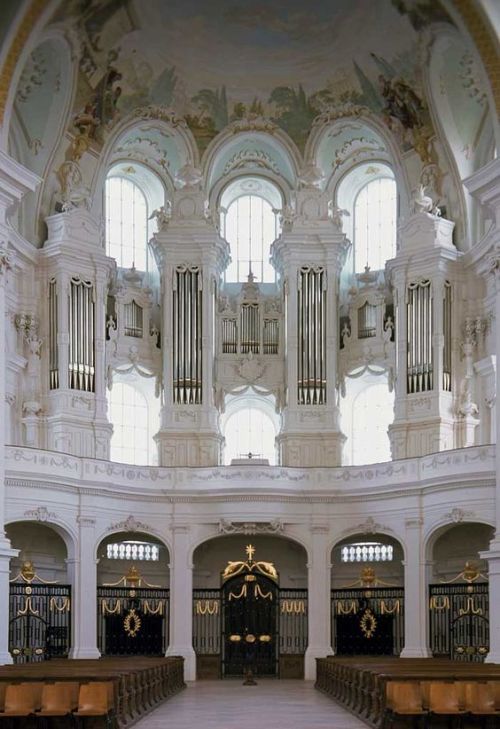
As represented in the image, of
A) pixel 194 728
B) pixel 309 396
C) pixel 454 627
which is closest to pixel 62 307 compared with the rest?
pixel 309 396

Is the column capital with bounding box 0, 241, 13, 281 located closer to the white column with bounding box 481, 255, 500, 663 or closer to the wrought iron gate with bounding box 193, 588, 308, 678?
the wrought iron gate with bounding box 193, 588, 308, 678

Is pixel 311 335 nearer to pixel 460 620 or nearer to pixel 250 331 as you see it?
pixel 250 331

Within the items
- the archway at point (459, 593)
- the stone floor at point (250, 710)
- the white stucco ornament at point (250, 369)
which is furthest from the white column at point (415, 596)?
the white stucco ornament at point (250, 369)

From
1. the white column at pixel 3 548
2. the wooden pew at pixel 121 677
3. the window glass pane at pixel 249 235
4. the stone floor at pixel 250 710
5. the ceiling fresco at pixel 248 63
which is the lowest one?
the stone floor at pixel 250 710

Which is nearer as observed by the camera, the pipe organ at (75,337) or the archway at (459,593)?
the archway at (459,593)

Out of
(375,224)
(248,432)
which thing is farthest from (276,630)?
(375,224)

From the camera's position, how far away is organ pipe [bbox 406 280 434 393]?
41.0 meters

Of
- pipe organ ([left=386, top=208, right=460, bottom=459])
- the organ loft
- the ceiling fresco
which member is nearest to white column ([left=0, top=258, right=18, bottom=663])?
the organ loft

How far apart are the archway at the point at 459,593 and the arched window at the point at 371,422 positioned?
5.01 meters

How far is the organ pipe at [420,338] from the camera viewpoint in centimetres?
4100

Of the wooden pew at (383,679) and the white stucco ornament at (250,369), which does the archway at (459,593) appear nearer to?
the wooden pew at (383,679)

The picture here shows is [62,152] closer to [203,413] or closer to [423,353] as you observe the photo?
[203,413]

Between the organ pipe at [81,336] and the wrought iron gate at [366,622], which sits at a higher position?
the organ pipe at [81,336]

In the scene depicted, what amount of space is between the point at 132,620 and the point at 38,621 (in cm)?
314
